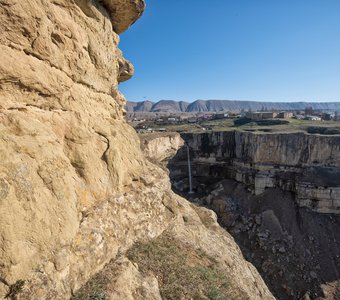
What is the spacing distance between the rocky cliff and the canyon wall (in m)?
20.9

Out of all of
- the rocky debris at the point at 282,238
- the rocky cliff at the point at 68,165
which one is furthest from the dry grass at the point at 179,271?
the rocky debris at the point at 282,238

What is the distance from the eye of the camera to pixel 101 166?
28.5 feet

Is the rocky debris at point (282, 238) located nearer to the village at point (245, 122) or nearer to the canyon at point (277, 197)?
the canyon at point (277, 197)

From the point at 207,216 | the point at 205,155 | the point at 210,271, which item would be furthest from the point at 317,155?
the point at 210,271

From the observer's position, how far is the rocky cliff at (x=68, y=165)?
5.71 m

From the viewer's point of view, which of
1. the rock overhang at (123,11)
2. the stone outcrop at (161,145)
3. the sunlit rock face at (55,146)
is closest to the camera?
the sunlit rock face at (55,146)

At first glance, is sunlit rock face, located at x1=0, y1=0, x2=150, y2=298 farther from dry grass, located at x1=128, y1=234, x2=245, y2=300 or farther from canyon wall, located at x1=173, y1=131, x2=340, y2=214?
canyon wall, located at x1=173, y1=131, x2=340, y2=214

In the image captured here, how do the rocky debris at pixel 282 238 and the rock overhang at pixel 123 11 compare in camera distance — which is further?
the rocky debris at pixel 282 238

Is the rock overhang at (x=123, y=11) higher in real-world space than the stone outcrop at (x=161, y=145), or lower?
higher

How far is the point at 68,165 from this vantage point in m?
7.32

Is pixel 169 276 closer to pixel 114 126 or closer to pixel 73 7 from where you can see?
pixel 114 126

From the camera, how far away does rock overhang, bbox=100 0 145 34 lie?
34.7ft

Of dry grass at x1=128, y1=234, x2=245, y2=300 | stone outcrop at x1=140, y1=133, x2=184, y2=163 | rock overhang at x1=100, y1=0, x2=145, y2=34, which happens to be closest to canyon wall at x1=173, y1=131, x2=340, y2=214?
stone outcrop at x1=140, y1=133, x2=184, y2=163

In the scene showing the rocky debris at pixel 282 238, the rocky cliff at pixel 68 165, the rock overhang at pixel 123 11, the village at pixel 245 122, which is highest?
the rock overhang at pixel 123 11
